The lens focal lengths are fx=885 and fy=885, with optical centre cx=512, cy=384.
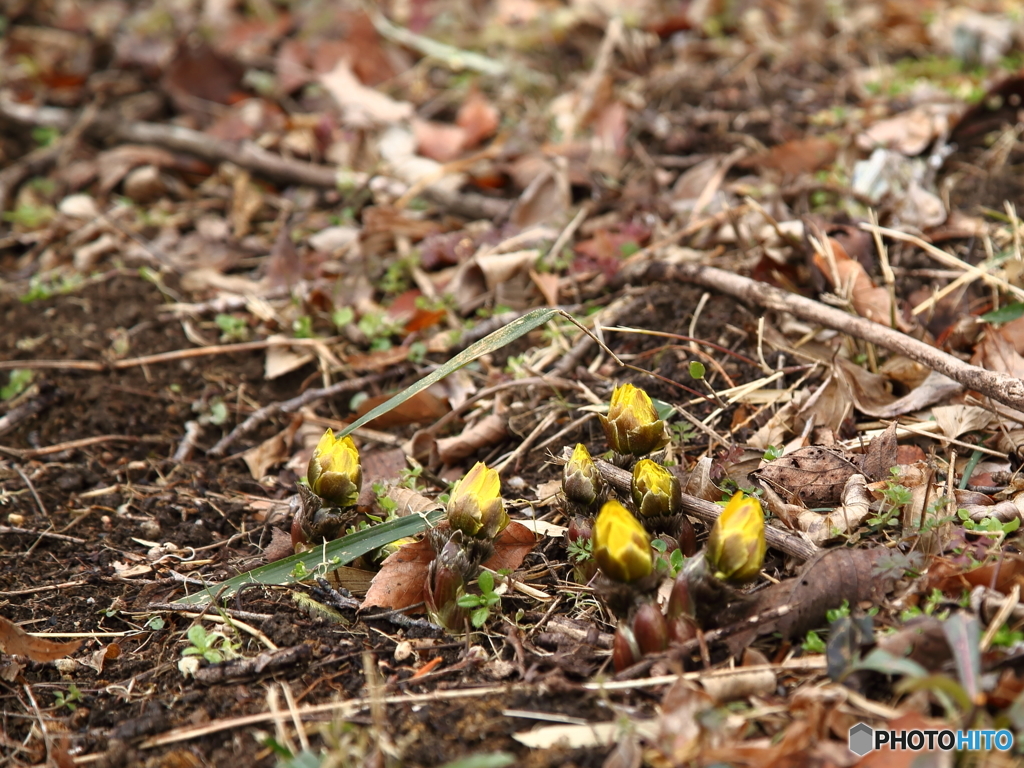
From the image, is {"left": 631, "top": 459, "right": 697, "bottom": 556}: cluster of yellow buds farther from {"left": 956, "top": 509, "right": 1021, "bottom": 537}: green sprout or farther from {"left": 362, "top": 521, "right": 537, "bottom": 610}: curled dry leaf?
{"left": 956, "top": 509, "right": 1021, "bottom": 537}: green sprout

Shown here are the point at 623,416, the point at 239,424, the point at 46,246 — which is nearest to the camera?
the point at 623,416

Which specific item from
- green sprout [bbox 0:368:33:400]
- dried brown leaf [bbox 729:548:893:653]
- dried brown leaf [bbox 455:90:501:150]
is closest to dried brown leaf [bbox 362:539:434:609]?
dried brown leaf [bbox 729:548:893:653]

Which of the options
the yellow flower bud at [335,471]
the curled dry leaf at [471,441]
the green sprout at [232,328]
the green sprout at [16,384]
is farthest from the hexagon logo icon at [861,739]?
the green sprout at [16,384]

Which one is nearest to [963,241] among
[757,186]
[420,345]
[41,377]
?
[757,186]

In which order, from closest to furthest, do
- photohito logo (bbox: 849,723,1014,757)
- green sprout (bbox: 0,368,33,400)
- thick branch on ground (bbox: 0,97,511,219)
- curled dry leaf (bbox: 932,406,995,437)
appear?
photohito logo (bbox: 849,723,1014,757) → curled dry leaf (bbox: 932,406,995,437) → green sprout (bbox: 0,368,33,400) → thick branch on ground (bbox: 0,97,511,219)

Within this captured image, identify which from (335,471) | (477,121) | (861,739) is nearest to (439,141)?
(477,121)

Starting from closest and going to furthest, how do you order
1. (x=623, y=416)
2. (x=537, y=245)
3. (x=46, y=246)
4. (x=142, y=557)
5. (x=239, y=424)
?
(x=623, y=416) < (x=142, y=557) < (x=239, y=424) < (x=537, y=245) < (x=46, y=246)

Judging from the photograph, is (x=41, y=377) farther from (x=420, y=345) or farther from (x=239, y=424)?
(x=420, y=345)
